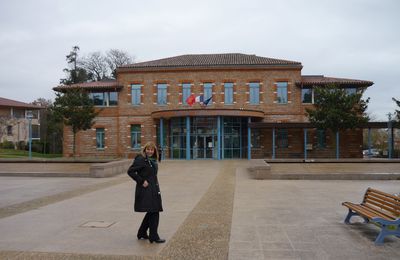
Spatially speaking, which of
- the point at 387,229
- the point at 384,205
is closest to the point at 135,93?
the point at 384,205

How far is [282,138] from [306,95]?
→ 14.9ft

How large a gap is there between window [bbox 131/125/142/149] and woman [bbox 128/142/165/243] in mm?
31421

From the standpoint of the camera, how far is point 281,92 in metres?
36.4

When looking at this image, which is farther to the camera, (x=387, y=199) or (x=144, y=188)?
(x=387, y=199)

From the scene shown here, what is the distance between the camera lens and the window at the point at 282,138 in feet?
118

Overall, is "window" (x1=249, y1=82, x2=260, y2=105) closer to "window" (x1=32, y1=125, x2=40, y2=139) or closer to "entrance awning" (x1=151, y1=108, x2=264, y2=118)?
"entrance awning" (x1=151, y1=108, x2=264, y2=118)

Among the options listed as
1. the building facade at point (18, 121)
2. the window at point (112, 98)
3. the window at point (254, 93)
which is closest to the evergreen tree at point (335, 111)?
the window at point (254, 93)

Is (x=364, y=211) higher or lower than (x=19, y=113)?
lower

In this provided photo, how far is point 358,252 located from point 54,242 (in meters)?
4.79

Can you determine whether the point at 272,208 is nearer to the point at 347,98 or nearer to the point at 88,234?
the point at 88,234

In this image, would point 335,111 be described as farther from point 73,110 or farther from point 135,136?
point 73,110

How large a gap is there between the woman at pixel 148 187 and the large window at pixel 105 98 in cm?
3283

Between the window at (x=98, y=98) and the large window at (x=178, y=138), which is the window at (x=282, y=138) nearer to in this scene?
the large window at (x=178, y=138)

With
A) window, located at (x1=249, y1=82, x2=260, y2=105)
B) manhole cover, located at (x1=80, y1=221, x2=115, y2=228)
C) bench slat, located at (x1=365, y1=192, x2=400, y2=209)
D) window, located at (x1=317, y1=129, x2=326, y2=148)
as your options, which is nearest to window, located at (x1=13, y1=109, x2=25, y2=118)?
window, located at (x1=249, y1=82, x2=260, y2=105)
